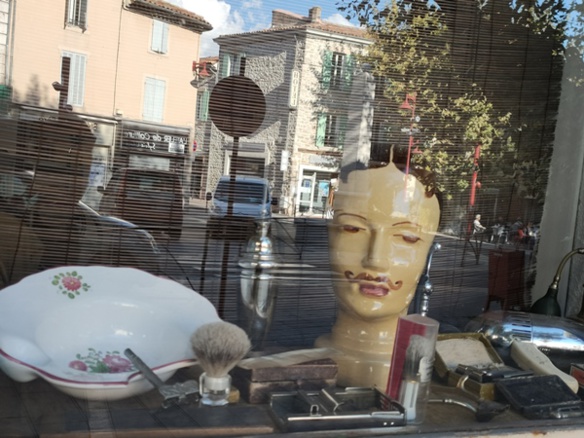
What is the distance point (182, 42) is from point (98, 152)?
329mm

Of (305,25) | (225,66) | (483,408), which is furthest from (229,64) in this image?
(483,408)

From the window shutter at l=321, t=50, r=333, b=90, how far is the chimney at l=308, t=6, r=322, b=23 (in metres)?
0.09

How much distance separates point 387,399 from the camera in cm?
131

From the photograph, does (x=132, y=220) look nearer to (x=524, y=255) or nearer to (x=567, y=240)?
(x=524, y=255)

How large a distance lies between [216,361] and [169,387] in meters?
0.11

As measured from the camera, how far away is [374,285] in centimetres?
154

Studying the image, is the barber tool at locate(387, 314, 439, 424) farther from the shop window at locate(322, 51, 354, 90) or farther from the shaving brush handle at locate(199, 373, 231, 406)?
the shop window at locate(322, 51, 354, 90)

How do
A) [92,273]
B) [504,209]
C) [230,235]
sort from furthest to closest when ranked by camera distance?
[504,209]
[230,235]
[92,273]

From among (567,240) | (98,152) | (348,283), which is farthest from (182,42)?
(567,240)

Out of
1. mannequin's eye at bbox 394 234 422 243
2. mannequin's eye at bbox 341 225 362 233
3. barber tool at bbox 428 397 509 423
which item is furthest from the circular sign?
barber tool at bbox 428 397 509 423

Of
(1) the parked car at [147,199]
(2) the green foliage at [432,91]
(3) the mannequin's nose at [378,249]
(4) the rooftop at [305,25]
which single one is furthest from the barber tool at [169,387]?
(2) the green foliage at [432,91]

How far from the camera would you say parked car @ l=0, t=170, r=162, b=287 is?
1.28 metres

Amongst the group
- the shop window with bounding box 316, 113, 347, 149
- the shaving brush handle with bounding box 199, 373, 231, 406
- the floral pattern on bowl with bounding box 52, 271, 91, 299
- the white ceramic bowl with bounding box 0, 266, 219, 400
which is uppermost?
the shop window with bounding box 316, 113, 347, 149

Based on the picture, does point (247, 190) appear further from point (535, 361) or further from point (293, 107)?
point (535, 361)
